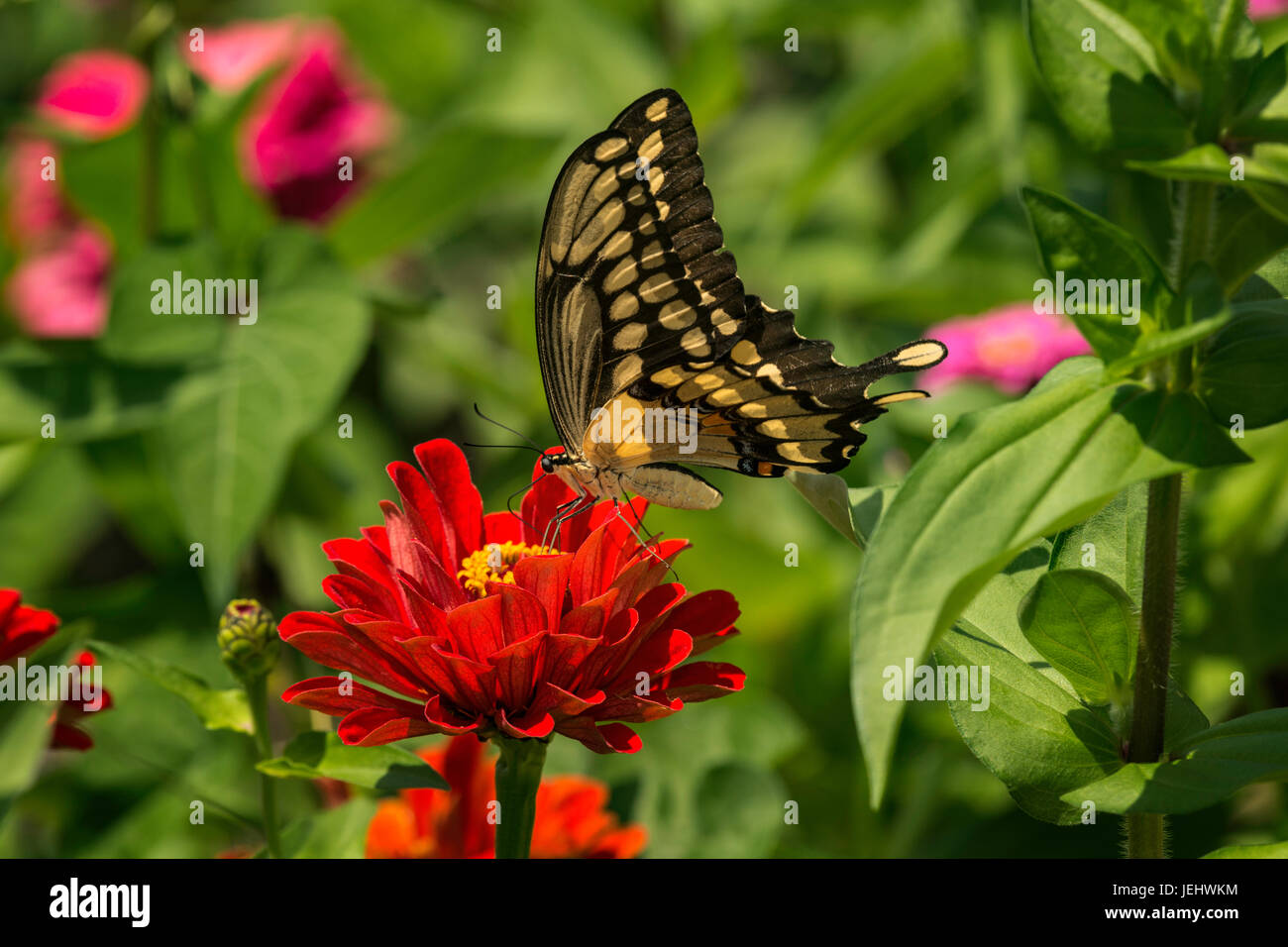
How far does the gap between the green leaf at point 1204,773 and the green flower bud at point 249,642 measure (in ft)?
1.34

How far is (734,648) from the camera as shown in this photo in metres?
1.28

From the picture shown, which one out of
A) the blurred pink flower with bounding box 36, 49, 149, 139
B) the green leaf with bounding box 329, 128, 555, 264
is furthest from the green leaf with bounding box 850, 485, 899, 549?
the blurred pink flower with bounding box 36, 49, 149, 139

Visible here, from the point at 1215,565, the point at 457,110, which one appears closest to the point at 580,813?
the point at 1215,565

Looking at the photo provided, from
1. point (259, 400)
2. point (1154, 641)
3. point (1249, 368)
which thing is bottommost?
point (1154, 641)

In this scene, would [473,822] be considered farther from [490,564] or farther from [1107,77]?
[1107,77]

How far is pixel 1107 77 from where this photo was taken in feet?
1.99

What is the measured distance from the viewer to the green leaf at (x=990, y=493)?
49 centimetres

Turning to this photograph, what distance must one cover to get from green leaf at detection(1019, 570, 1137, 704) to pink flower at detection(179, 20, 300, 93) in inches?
46.9

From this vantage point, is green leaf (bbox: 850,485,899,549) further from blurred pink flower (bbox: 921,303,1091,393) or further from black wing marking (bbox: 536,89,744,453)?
blurred pink flower (bbox: 921,303,1091,393)

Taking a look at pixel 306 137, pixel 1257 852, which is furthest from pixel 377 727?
pixel 306 137

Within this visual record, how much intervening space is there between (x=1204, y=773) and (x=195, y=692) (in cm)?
51

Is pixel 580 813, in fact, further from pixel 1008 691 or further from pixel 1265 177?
pixel 1265 177

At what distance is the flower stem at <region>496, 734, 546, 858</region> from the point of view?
62 cm

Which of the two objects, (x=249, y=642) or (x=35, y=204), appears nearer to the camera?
(x=249, y=642)
